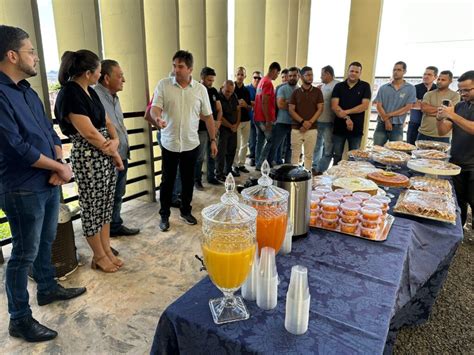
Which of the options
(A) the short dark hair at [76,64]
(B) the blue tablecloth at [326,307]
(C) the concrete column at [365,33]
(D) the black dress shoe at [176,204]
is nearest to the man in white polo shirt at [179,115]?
(D) the black dress shoe at [176,204]

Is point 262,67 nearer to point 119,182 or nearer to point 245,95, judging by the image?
point 245,95

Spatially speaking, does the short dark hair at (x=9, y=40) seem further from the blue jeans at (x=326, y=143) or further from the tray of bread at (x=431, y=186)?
the blue jeans at (x=326, y=143)

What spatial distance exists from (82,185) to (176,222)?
4.16 ft

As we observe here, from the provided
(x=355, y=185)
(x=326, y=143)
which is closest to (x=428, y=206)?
(x=355, y=185)

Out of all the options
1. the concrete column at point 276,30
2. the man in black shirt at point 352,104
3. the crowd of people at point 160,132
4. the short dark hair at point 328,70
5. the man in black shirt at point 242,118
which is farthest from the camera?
the concrete column at point 276,30

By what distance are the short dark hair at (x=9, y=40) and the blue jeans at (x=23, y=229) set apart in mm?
609

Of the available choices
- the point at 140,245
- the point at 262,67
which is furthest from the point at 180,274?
the point at 262,67

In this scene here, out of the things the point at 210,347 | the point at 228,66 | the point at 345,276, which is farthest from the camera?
the point at 228,66

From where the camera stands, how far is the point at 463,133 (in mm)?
2475

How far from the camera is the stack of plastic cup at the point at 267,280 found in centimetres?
82

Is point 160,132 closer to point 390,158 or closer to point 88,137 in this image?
point 88,137

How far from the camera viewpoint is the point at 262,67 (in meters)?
5.53

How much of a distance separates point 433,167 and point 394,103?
214 centimetres

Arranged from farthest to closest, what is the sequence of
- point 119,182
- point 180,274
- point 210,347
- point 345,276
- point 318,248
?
point 119,182
point 180,274
point 318,248
point 345,276
point 210,347
